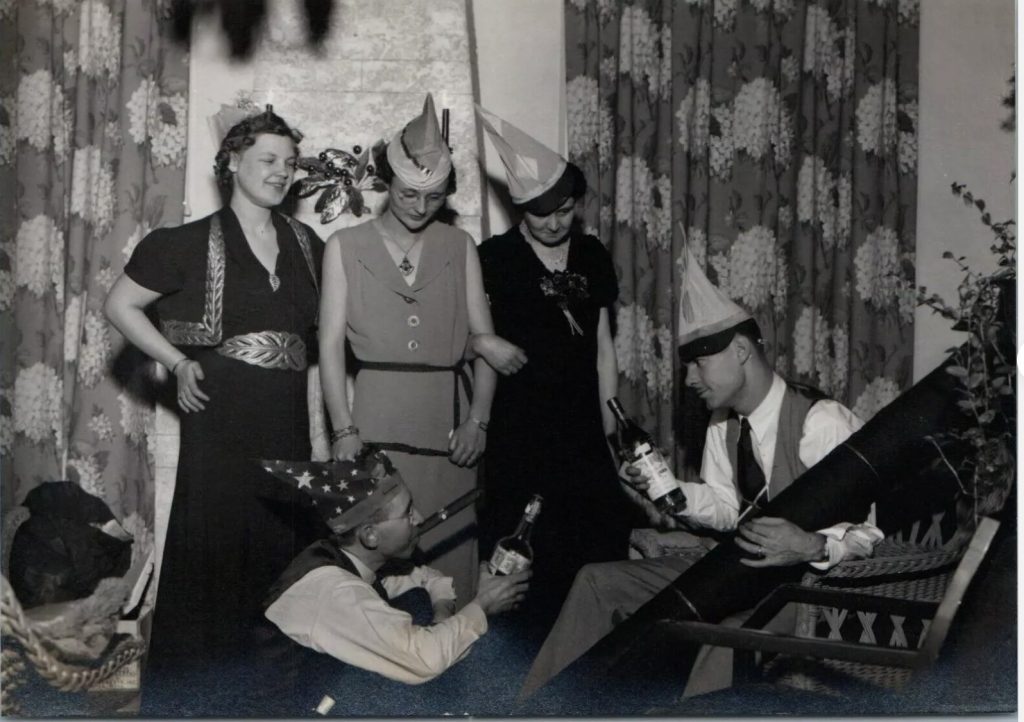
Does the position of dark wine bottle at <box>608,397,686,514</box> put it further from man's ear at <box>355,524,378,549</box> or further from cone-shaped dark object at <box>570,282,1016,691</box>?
man's ear at <box>355,524,378,549</box>

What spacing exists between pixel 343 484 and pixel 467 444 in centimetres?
33

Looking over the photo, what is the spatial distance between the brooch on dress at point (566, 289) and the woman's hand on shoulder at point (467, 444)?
12.8 inches

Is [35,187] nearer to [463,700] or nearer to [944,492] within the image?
[463,700]

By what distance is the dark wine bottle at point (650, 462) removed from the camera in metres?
2.79

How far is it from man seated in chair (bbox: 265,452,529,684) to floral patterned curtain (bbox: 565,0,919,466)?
2.16 feet

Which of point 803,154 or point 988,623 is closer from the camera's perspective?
point 988,623

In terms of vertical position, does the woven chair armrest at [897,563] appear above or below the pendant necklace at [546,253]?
below

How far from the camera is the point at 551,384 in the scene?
9.56ft

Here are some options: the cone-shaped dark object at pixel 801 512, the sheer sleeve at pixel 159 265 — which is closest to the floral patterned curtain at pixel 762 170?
the cone-shaped dark object at pixel 801 512

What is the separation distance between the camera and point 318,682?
2.75 metres

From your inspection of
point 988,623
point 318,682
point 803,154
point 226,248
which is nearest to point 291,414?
point 226,248

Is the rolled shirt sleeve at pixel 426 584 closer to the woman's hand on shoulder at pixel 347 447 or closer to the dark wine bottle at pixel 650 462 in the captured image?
the woman's hand on shoulder at pixel 347 447

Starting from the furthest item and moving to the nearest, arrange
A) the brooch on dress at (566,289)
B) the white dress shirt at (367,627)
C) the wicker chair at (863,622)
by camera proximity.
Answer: the brooch on dress at (566,289) → the white dress shirt at (367,627) → the wicker chair at (863,622)

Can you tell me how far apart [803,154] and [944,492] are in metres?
0.87
